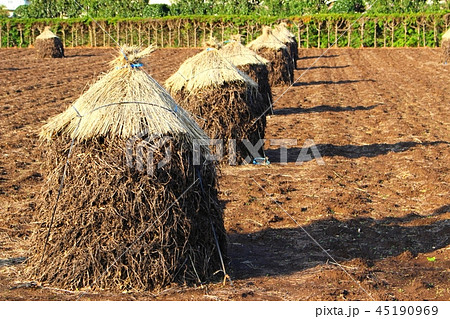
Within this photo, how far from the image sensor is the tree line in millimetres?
49938

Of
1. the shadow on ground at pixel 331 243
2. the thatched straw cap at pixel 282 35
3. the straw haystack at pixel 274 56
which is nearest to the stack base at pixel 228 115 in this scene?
the shadow on ground at pixel 331 243

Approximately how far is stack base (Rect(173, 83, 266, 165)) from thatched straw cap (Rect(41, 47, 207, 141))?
470cm

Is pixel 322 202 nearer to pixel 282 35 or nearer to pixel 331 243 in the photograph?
pixel 331 243

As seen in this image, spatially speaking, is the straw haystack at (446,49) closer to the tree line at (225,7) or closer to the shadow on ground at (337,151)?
the tree line at (225,7)

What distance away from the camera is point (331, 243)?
25.8ft

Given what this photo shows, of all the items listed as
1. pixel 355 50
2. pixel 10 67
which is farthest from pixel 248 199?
pixel 355 50

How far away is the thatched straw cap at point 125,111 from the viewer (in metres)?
6.23

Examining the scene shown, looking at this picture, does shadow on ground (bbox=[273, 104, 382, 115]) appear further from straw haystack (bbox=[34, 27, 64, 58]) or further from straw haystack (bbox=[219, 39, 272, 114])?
straw haystack (bbox=[34, 27, 64, 58])

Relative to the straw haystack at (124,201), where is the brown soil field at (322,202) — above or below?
below

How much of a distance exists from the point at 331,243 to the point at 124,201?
2848 millimetres

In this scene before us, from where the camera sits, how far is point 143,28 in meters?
46.5

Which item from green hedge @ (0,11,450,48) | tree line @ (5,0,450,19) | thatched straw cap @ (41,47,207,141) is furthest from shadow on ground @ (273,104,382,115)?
tree line @ (5,0,450,19)
